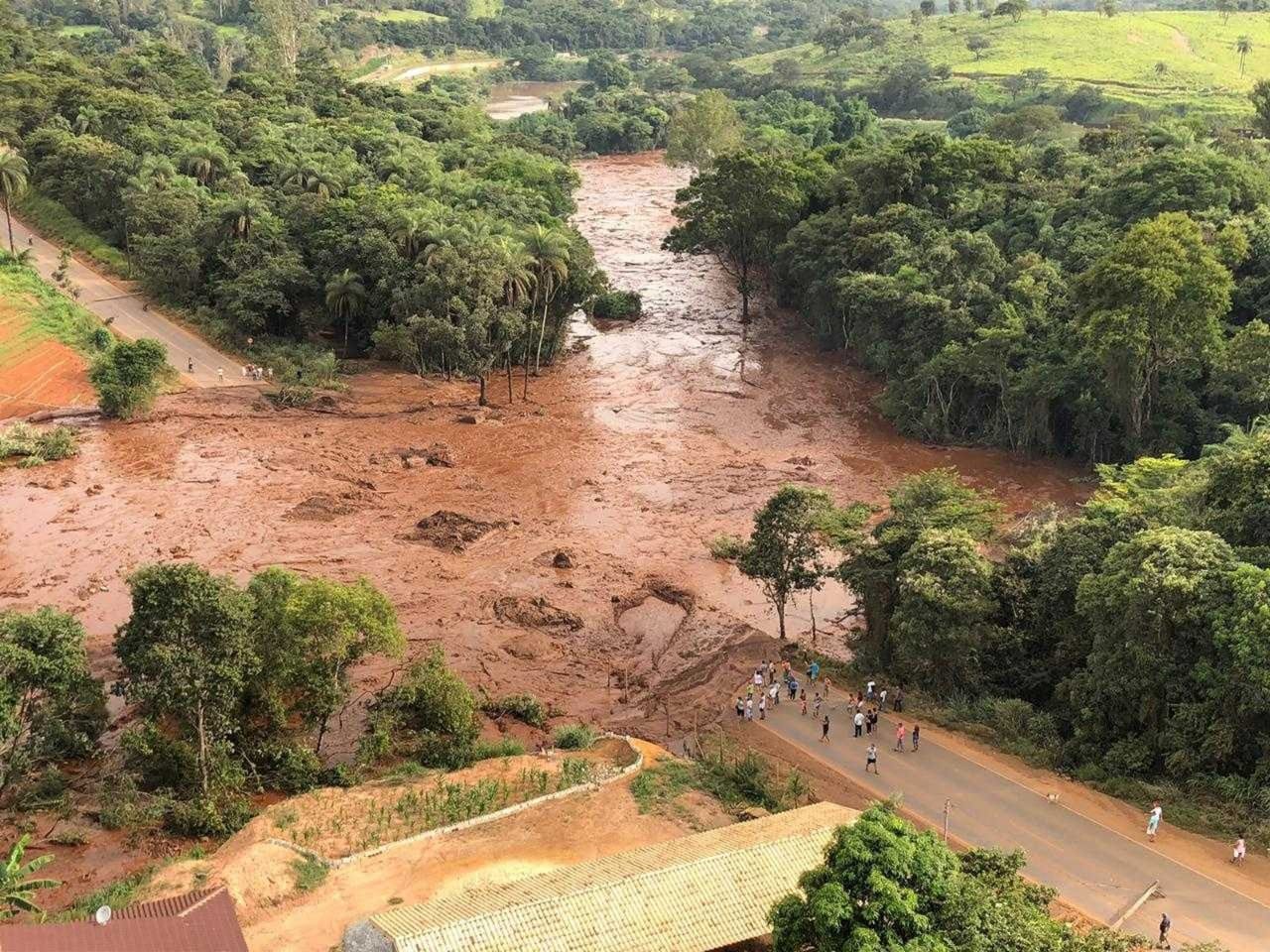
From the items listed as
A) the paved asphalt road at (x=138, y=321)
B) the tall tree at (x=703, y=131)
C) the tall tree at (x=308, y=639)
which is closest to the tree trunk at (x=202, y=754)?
the tall tree at (x=308, y=639)

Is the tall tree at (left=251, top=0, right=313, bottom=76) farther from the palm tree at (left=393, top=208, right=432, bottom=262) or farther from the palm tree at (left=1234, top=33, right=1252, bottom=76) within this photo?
the palm tree at (left=1234, top=33, right=1252, bottom=76)

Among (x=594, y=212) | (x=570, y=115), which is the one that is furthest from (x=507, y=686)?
(x=570, y=115)

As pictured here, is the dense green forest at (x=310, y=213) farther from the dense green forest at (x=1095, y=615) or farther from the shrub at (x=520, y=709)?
the shrub at (x=520, y=709)

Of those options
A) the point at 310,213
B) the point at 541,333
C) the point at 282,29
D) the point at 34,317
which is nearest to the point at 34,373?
the point at 34,317

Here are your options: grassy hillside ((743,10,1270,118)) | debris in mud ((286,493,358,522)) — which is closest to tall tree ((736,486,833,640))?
debris in mud ((286,493,358,522))

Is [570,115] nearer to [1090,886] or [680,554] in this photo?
[680,554]

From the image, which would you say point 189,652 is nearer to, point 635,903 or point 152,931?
point 152,931
